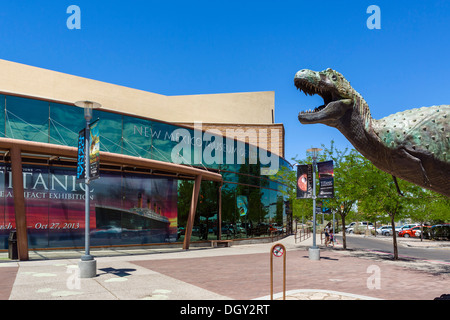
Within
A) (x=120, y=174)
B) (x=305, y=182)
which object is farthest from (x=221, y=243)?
(x=120, y=174)

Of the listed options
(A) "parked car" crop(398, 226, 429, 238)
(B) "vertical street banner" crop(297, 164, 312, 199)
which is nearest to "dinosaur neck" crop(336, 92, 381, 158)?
(B) "vertical street banner" crop(297, 164, 312, 199)

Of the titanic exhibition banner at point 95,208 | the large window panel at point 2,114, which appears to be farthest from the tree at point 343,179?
the large window panel at point 2,114

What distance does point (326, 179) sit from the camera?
62.7 feet

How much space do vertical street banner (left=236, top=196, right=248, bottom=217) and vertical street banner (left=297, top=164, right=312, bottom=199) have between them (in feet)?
26.4

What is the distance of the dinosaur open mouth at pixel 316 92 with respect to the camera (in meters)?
5.43

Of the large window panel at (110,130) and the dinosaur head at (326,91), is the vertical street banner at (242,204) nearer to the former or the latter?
the large window panel at (110,130)

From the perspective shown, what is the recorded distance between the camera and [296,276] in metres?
12.5

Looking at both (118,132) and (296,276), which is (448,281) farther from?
(118,132)

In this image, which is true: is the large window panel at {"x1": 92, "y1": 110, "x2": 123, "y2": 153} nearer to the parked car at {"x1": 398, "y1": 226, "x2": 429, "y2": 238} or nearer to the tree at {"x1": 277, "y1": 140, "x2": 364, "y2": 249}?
the tree at {"x1": 277, "y1": 140, "x2": 364, "y2": 249}

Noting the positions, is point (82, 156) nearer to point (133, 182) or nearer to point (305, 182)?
point (133, 182)

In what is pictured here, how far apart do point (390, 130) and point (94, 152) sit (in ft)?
29.9

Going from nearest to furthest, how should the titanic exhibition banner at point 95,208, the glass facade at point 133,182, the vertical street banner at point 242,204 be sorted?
the titanic exhibition banner at point 95,208
the glass facade at point 133,182
the vertical street banner at point 242,204

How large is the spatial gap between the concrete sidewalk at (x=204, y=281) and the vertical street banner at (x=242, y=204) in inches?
459

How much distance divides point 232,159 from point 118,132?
9694mm
